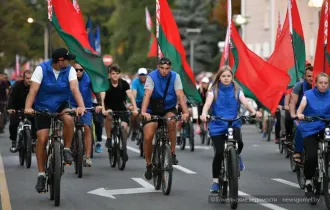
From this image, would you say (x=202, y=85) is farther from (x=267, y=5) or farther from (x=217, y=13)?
(x=217, y=13)

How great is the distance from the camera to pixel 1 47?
238 feet

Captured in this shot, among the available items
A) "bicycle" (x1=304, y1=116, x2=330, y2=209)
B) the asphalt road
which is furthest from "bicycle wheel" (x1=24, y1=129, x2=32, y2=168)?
"bicycle" (x1=304, y1=116, x2=330, y2=209)

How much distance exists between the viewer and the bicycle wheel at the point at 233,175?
1177 centimetres

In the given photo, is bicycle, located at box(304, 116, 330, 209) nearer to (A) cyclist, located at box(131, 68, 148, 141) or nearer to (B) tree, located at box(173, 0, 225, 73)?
(A) cyclist, located at box(131, 68, 148, 141)

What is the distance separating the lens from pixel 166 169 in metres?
13.4

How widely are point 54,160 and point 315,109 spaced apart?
3211 mm

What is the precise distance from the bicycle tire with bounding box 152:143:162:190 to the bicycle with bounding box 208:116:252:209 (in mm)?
1404

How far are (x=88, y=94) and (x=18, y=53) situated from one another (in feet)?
204

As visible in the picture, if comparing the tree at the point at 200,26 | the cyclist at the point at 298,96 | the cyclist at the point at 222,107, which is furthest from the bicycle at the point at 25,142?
the tree at the point at 200,26

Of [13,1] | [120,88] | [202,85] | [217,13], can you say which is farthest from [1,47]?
[120,88]

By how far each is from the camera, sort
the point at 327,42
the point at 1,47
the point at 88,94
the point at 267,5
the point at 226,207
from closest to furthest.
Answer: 1. the point at 226,207
2. the point at 327,42
3. the point at 88,94
4. the point at 267,5
5. the point at 1,47

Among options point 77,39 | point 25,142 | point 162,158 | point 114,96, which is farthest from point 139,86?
point 162,158

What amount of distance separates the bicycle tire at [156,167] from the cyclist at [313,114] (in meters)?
2.19

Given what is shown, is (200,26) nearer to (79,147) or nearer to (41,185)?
(79,147)
